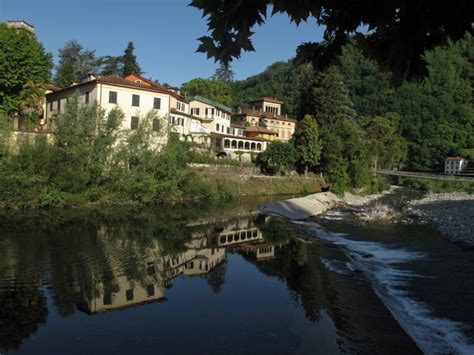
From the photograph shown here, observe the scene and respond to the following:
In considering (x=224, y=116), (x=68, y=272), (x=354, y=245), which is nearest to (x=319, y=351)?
(x=68, y=272)

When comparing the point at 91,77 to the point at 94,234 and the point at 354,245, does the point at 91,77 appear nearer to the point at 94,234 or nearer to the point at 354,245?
the point at 94,234

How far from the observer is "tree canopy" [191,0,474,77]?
3092mm

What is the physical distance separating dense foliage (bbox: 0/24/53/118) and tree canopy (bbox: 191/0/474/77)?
42562mm

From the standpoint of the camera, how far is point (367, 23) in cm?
380

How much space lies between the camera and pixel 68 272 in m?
14.8

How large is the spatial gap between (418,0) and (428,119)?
132380mm

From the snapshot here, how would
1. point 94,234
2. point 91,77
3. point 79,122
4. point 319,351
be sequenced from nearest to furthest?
point 319,351 < point 94,234 < point 79,122 < point 91,77

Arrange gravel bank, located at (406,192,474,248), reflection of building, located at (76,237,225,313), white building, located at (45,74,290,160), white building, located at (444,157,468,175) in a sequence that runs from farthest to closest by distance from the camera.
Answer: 1. white building, located at (444,157,468,175)
2. white building, located at (45,74,290,160)
3. gravel bank, located at (406,192,474,248)
4. reflection of building, located at (76,237,225,313)

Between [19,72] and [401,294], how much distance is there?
138 ft

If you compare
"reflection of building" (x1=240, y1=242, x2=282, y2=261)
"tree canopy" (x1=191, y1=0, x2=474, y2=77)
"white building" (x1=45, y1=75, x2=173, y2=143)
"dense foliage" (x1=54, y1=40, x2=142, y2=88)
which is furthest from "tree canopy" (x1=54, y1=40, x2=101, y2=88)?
"tree canopy" (x1=191, y1=0, x2=474, y2=77)

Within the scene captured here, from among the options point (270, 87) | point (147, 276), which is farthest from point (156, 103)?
point (270, 87)

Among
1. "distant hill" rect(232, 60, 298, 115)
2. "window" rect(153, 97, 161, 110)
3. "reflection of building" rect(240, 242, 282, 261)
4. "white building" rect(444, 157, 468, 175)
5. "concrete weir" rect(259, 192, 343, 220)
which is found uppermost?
"distant hill" rect(232, 60, 298, 115)

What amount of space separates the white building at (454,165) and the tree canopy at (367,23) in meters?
113

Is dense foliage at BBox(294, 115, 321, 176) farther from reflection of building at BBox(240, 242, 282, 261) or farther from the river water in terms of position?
A: reflection of building at BBox(240, 242, 282, 261)
